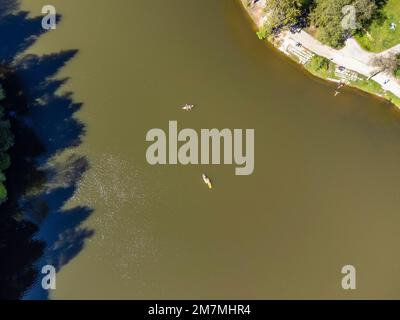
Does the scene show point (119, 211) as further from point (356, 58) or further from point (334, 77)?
point (356, 58)

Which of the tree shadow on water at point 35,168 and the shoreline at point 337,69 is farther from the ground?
the shoreline at point 337,69

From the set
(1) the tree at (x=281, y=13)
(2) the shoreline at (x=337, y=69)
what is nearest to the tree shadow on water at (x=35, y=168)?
(1) the tree at (x=281, y=13)

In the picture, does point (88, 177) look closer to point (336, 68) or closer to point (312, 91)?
point (312, 91)

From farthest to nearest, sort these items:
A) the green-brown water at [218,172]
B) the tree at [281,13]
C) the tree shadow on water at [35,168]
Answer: the tree at [281,13]
the tree shadow on water at [35,168]
the green-brown water at [218,172]

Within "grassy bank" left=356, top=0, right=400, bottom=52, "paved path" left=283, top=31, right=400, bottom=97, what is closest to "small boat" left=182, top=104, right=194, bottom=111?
A: "paved path" left=283, top=31, right=400, bottom=97

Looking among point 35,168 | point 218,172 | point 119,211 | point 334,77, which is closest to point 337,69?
point 334,77

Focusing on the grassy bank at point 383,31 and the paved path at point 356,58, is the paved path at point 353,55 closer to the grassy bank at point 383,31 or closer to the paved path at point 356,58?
the paved path at point 356,58

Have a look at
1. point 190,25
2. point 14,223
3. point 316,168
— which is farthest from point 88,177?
point 316,168
